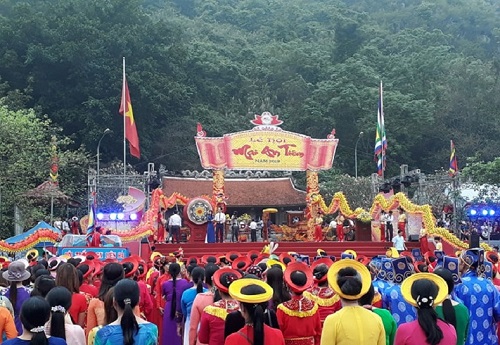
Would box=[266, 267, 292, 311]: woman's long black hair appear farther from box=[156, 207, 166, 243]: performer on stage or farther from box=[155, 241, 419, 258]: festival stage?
box=[156, 207, 166, 243]: performer on stage

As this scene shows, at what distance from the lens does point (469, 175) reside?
30266 mm

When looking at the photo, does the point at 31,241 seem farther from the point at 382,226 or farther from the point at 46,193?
the point at 382,226

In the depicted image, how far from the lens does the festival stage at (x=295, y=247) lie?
21578mm

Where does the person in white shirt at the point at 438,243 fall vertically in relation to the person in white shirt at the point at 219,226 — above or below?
below

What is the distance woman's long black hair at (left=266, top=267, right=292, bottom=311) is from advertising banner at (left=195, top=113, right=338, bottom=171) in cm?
1857

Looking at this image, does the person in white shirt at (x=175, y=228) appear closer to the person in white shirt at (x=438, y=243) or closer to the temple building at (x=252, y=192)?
the person in white shirt at (x=438, y=243)

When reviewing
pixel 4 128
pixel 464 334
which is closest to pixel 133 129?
pixel 4 128

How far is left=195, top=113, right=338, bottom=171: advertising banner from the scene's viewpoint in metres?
24.1

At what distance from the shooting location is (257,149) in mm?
24172

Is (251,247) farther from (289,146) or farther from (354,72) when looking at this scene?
(354,72)

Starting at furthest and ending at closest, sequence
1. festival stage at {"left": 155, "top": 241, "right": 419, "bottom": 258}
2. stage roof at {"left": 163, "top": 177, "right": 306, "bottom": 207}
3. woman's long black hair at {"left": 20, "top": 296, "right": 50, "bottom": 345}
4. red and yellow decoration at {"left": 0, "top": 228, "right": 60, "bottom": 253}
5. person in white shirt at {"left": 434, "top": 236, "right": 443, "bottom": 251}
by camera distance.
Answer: stage roof at {"left": 163, "top": 177, "right": 306, "bottom": 207}, festival stage at {"left": 155, "top": 241, "right": 419, "bottom": 258}, person in white shirt at {"left": 434, "top": 236, "right": 443, "bottom": 251}, red and yellow decoration at {"left": 0, "top": 228, "right": 60, "bottom": 253}, woman's long black hair at {"left": 20, "top": 296, "right": 50, "bottom": 345}

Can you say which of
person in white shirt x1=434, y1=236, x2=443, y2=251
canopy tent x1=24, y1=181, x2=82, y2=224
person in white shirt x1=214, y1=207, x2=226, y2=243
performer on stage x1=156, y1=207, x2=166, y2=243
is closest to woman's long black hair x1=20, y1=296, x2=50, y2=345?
person in white shirt x1=434, y1=236, x2=443, y2=251

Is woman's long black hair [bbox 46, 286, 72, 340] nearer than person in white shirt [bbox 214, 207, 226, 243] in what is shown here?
Yes

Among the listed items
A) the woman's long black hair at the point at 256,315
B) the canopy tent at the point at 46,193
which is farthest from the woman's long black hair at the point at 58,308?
the canopy tent at the point at 46,193
